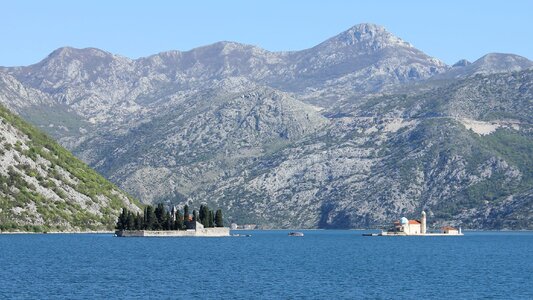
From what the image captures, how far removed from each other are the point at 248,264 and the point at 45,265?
36692 millimetres

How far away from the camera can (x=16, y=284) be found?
14012 centimetres

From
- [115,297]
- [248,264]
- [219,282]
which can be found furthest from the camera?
[248,264]

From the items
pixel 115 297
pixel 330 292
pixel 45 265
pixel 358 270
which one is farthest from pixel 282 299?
pixel 45 265

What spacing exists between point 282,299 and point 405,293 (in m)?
18.5

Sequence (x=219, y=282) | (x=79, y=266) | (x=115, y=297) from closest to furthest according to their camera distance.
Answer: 1. (x=115, y=297)
2. (x=219, y=282)
3. (x=79, y=266)

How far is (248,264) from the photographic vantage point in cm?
18975

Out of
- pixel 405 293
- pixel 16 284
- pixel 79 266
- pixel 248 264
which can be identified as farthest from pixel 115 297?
pixel 248 264

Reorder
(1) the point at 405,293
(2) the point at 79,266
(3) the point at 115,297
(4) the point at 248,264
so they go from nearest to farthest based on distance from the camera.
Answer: (3) the point at 115,297, (1) the point at 405,293, (2) the point at 79,266, (4) the point at 248,264

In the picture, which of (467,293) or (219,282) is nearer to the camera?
(467,293)

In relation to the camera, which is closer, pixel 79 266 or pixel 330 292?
pixel 330 292

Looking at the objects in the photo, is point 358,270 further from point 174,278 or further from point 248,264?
point 174,278

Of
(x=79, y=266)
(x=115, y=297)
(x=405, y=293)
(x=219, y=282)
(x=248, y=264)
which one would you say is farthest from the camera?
(x=248, y=264)

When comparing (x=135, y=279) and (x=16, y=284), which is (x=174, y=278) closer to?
(x=135, y=279)

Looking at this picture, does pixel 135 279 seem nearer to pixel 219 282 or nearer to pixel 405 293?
pixel 219 282
